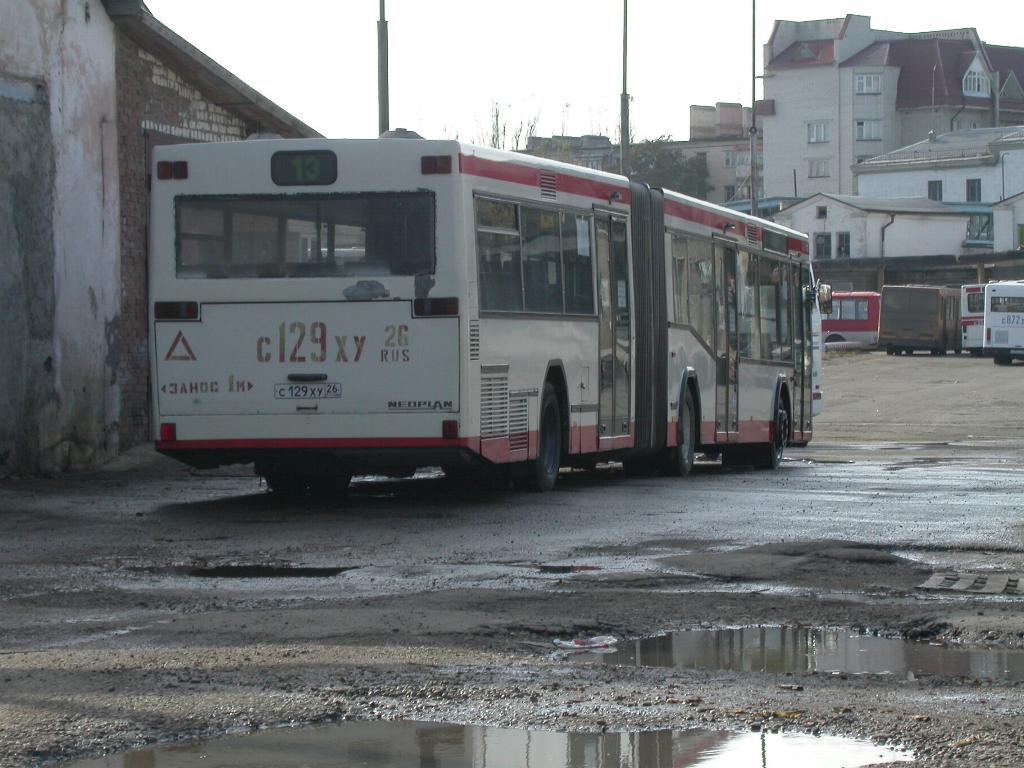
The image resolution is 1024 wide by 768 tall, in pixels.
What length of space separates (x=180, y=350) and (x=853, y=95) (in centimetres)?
10963

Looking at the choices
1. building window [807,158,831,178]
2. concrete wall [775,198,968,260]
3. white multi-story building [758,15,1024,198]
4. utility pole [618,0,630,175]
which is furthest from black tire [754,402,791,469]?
building window [807,158,831,178]

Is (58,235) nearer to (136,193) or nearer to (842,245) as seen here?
(136,193)

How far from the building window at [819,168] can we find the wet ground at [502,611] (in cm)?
10730

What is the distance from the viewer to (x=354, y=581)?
10.1 m

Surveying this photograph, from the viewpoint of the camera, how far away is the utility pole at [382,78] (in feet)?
89.8

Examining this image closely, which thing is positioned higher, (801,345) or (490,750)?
(801,345)

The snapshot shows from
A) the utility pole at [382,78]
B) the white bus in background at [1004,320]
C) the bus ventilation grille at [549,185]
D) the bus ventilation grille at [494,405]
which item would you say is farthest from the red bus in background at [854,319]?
the bus ventilation grille at [494,405]

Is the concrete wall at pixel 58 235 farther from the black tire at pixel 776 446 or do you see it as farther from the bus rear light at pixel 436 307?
the black tire at pixel 776 446

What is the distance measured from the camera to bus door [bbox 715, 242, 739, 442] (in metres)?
21.2

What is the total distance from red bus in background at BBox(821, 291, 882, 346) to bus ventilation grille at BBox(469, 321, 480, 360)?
68.6m

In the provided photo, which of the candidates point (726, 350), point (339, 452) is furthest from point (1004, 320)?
point (339, 452)

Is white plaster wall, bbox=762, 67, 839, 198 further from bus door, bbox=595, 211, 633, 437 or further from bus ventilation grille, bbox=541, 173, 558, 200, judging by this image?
bus ventilation grille, bbox=541, 173, 558, 200

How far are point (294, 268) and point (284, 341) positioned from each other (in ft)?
1.92

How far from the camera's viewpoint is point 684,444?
798 inches
